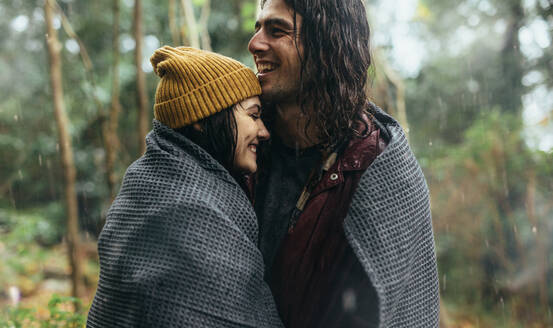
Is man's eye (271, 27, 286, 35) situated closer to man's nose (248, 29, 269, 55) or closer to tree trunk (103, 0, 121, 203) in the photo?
man's nose (248, 29, 269, 55)

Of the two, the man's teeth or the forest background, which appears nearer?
the man's teeth

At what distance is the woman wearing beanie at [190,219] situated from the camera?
1448 mm

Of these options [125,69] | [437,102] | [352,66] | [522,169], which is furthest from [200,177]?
[437,102]

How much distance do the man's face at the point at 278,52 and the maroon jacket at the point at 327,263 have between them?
0.41 meters

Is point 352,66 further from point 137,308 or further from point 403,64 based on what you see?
point 403,64

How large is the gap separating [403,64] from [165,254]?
9378 millimetres

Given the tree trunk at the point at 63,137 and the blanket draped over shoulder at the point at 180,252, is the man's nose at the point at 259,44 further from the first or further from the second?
the tree trunk at the point at 63,137

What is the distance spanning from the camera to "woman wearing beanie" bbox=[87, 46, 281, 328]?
1.45 m

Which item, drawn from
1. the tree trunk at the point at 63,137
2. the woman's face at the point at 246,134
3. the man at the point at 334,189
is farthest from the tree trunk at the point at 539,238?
the tree trunk at the point at 63,137

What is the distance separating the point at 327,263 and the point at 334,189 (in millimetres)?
310

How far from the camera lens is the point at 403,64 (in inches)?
387

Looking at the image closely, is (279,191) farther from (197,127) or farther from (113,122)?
(113,122)

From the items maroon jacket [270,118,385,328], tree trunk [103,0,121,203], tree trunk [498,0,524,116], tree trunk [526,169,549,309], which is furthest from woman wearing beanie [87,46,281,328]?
tree trunk [498,0,524,116]

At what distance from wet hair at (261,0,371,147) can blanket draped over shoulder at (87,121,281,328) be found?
21.7 inches
